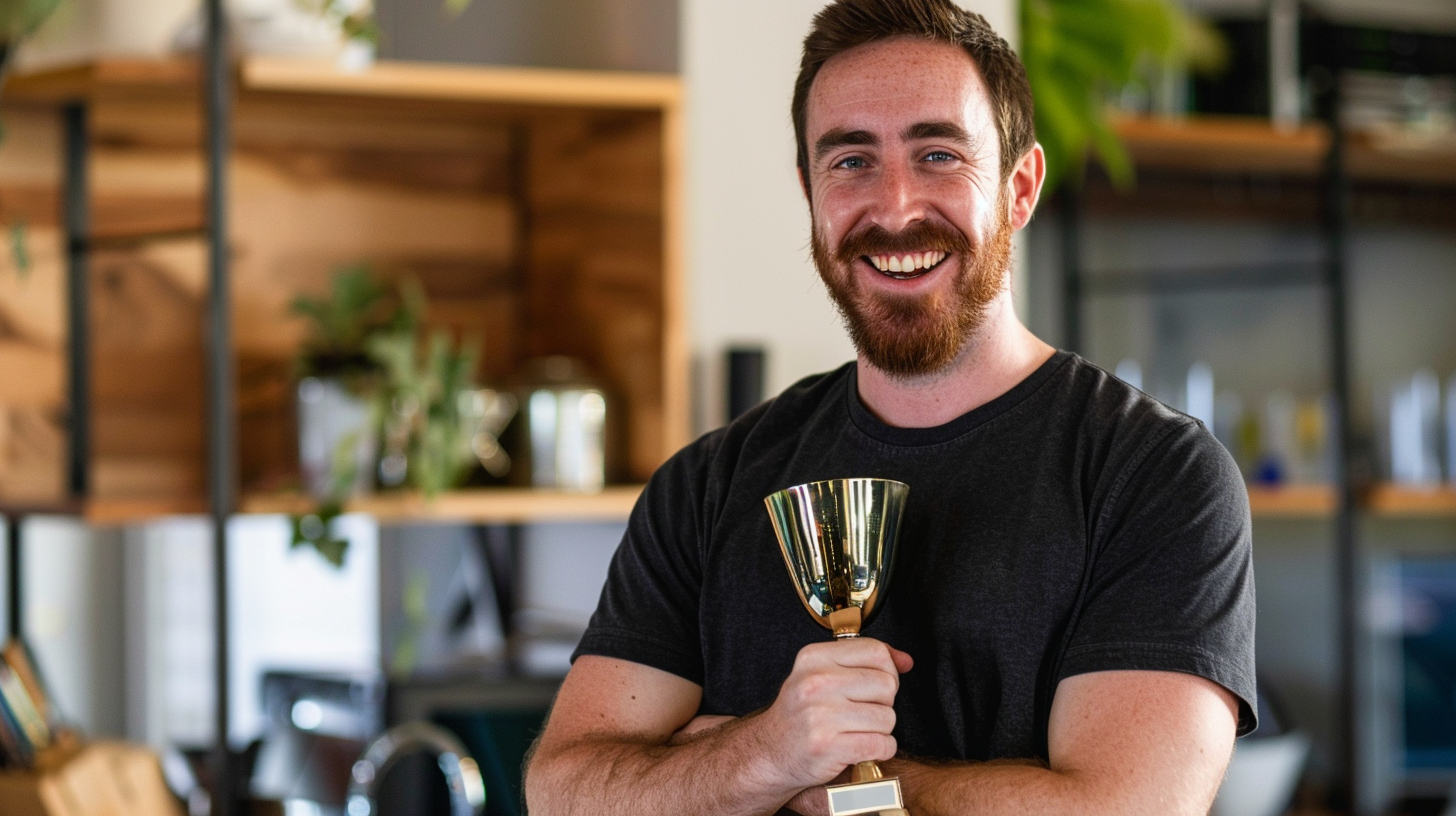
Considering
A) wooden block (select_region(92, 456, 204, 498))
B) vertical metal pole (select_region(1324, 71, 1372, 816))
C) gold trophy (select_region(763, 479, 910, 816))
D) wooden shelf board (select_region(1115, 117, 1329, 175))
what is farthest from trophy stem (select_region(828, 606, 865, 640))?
vertical metal pole (select_region(1324, 71, 1372, 816))

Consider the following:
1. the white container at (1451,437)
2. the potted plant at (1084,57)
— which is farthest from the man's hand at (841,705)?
the white container at (1451,437)

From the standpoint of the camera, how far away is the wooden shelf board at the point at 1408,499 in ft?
10.3

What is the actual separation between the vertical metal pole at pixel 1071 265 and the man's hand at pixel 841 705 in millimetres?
2295

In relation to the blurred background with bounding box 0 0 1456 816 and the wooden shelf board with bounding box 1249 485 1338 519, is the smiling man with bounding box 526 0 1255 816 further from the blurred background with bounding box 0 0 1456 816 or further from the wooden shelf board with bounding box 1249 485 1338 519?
the wooden shelf board with bounding box 1249 485 1338 519

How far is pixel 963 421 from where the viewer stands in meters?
1.29

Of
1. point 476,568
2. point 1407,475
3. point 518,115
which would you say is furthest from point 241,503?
point 1407,475

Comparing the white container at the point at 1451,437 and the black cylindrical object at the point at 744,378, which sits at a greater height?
the black cylindrical object at the point at 744,378

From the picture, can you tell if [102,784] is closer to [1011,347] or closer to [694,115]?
[694,115]

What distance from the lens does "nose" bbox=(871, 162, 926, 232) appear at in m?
1.25

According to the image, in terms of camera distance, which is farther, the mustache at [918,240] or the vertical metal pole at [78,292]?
the vertical metal pole at [78,292]

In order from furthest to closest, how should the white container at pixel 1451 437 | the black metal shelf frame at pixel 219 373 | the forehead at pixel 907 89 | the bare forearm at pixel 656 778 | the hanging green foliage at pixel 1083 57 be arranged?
the white container at pixel 1451 437, the hanging green foliage at pixel 1083 57, the black metal shelf frame at pixel 219 373, the forehead at pixel 907 89, the bare forearm at pixel 656 778

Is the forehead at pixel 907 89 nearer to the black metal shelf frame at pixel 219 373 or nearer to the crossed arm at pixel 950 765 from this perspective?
the crossed arm at pixel 950 765

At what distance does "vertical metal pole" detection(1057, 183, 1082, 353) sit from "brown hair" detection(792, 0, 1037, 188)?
6.55ft

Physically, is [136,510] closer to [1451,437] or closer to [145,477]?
[145,477]
